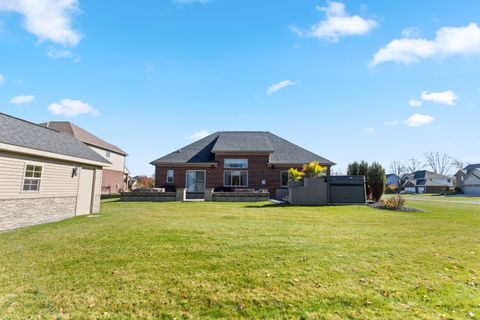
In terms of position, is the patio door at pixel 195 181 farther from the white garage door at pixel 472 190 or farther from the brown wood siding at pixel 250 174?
the white garage door at pixel 472 190

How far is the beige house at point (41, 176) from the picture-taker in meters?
8.96

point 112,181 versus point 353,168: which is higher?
point 353,168

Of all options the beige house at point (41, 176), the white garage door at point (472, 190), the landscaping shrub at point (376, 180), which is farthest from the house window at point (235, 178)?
the white garage door at point (472, 190)

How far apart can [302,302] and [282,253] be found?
2.17m

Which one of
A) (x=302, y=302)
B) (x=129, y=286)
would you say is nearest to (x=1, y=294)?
(x=129, y=286)

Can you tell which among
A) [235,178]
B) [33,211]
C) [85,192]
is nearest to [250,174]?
[235,178]

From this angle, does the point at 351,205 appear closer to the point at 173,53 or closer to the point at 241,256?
the point at 241,256

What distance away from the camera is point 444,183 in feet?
221

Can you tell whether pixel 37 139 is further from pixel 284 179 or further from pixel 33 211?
pixel 284 179

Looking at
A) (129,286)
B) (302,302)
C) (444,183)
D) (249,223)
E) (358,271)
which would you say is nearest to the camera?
(302,302)

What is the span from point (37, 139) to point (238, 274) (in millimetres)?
11354

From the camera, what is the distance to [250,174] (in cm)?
2508

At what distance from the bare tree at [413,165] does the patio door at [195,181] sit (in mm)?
82579

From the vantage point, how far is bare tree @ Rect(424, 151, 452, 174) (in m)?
77.5
